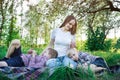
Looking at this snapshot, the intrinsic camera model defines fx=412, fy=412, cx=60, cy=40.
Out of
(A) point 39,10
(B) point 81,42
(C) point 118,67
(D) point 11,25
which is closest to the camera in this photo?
(C) point 118,67

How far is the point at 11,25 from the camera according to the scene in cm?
1395

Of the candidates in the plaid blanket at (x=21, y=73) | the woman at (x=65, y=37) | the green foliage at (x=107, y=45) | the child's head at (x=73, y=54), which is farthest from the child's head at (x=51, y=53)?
the green foliage at (x=107, y=45)

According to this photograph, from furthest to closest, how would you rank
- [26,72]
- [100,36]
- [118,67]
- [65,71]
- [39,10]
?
[39,10]
[100,36]
[118,67]
[26,72]
[65,71]

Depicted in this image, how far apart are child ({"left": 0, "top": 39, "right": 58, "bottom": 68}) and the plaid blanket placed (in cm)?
36

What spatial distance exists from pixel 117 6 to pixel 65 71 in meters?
11.4

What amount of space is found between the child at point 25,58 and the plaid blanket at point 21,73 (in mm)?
358

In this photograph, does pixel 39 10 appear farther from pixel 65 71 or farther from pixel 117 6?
pixel 65 71

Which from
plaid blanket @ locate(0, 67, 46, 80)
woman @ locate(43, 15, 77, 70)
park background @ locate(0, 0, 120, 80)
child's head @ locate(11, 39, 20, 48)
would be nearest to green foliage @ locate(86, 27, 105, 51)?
park background @ locate(0, 0, 120, 80)

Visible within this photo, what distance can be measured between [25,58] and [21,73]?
986 mm

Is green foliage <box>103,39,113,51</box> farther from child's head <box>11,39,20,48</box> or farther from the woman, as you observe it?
child's head <box>11,39,20,48</box>

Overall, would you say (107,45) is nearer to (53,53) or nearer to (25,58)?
(53,53)

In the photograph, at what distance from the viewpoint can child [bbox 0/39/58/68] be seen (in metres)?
7.05

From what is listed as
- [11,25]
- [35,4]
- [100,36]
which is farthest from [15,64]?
[35,4]

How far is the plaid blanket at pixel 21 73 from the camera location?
583cm
